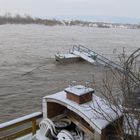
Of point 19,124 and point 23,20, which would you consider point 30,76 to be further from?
point 23,20

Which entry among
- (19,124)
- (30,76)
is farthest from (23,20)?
(19,124)

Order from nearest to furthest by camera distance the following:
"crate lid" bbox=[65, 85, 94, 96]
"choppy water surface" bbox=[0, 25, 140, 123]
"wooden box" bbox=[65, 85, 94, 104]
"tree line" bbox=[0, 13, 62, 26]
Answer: "wooden box" bbox=[65, 85, 94, 104] < "crate lid" bbox=[65, 85, 94, 96] < "choppy water surface" bbox=[0, 25, 140, 123] < "tree line" bbox=[0, 13, 62, 26]

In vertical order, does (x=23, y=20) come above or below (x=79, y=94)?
below

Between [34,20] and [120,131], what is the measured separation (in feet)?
369

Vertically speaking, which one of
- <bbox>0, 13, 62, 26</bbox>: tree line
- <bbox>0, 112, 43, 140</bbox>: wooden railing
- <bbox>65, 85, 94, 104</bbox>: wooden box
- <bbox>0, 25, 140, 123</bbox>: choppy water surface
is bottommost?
<bbox>0, 13, 62, 26</bbox>: tree line

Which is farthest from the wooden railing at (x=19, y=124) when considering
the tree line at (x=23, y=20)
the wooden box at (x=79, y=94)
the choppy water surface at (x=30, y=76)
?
the tree line at (x=23, y=20)

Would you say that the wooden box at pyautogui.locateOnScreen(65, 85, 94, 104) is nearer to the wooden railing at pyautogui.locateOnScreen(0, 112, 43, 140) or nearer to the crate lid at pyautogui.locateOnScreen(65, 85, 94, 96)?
the crate lid at pyautogui.locateOnScreen(65, 85, 94, 96)

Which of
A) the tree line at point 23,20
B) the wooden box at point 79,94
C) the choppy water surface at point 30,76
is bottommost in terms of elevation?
the tree line at point 23,20

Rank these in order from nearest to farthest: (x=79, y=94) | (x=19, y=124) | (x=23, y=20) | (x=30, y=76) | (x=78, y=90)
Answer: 1. (x=79, y=94)
2. (x=78, y=90)
3. (x=19, y=124)
4. (x=30, y=76)
5. (x=23, y=20)

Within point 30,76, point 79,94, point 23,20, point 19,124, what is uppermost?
point 79,94

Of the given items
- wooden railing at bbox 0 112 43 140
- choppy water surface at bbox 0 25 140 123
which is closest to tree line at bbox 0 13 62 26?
choppy water surface at bbox 0 25 140 123

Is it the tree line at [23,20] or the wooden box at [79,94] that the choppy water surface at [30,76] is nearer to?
the wooden box at [79,94]

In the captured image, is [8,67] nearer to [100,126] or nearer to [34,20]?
[100,126]

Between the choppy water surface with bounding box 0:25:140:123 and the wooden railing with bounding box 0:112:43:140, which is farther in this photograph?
the choppy water surface with bounding box 0:25:140:123
